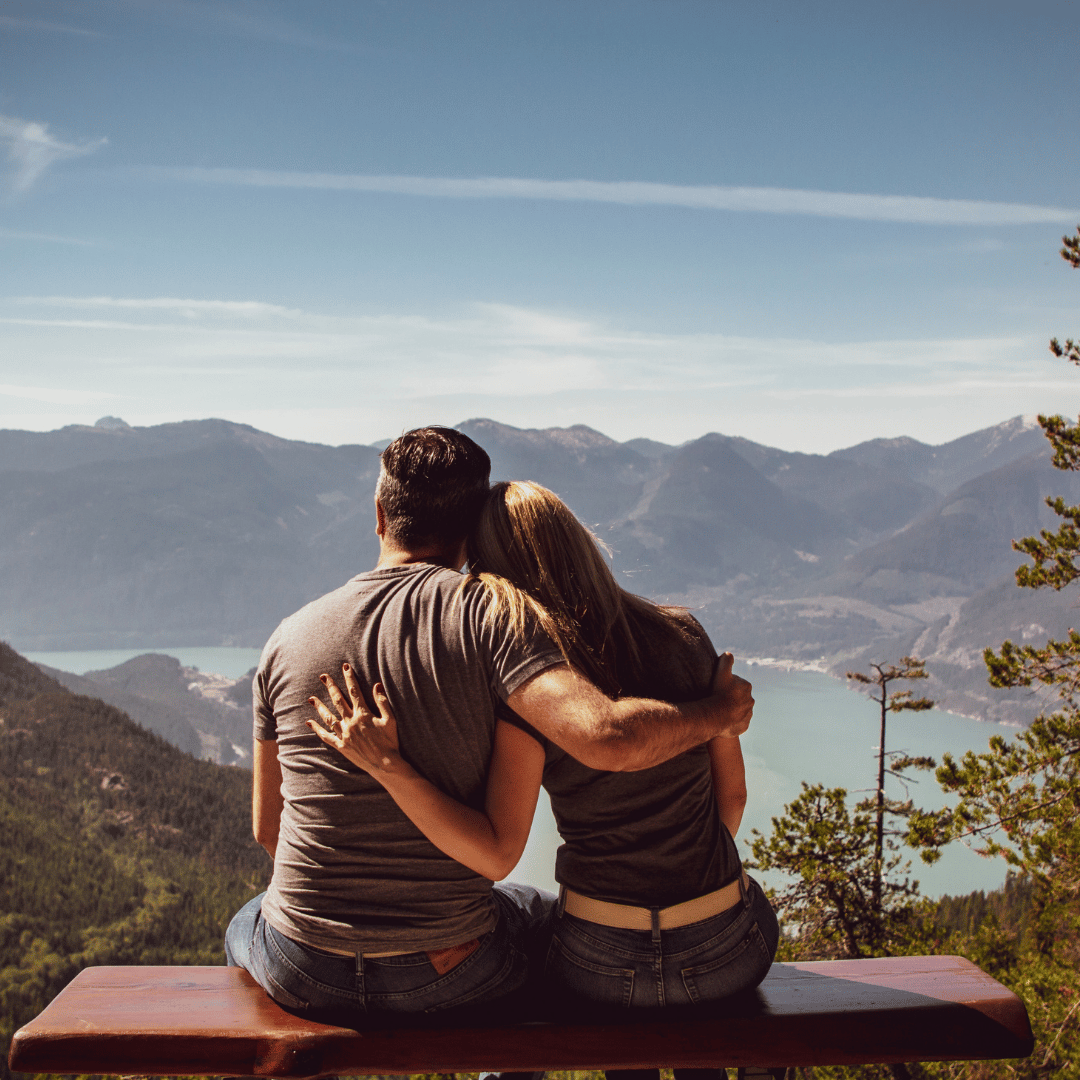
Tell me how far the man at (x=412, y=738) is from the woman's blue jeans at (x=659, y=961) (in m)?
0.15

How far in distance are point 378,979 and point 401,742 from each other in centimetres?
58

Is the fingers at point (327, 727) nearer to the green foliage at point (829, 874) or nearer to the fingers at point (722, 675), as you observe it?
the fingers at point (722, 675)

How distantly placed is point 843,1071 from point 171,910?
74.5m

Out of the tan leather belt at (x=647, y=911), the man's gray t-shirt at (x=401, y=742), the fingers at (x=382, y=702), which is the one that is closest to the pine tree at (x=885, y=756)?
the tan leather belt at (x=647, y=911)

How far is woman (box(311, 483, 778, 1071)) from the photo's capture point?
192cm

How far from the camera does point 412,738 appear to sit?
192cm

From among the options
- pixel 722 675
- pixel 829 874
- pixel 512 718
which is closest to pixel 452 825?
pixel 512 718

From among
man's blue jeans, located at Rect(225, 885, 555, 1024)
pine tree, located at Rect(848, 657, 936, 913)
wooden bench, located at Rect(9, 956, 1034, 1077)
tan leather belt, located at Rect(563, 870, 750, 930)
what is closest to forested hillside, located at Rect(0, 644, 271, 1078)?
pine tree, located at Rect(848, 657, 936, 913)

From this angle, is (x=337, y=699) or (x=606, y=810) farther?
(x=606, y=810)

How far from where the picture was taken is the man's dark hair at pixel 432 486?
81.0 inches

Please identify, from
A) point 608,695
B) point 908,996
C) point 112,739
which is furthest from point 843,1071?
point 112,739

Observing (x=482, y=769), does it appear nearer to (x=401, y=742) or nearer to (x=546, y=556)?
(x=401, y=742)

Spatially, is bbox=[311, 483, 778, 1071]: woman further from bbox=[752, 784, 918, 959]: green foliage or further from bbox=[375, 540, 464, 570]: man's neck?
bbox=[752, 784, 918, 959]: green foliage

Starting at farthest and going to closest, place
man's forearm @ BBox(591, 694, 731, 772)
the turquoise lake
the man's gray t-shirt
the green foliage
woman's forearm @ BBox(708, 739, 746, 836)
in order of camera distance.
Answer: the turquoise lake → the green foliage → woman's forearm @ BBox(708, 739, 746, 836) → the man's gray t-shirt → man's forearm @ BBox(591, 694, 731, 772)
